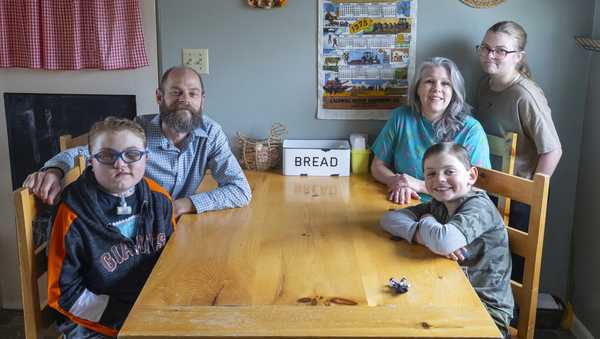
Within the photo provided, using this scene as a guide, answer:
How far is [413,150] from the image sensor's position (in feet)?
8.09

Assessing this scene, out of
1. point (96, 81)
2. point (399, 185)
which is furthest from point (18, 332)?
point (399, 185)

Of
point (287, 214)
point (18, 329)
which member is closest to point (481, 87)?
point (287, 214)

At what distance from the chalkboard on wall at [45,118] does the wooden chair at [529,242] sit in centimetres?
177

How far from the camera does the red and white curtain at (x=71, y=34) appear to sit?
2639 millimetres

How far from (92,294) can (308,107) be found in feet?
4.73

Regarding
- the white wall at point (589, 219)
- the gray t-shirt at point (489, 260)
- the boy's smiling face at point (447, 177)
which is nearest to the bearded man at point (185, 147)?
the boy's smiling face at point (447, 177)

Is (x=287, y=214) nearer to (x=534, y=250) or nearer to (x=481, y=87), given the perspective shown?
(x=534, y=250)

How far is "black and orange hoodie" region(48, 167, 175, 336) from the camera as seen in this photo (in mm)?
1611

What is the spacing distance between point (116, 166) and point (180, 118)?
52 cm

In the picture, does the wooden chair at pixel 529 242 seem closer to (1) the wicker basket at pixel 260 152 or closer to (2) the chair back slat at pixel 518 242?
(2) the chair back slat at pixel 518 242

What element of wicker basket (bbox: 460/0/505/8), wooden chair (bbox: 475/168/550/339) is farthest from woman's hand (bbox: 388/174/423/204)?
wicker basket (bbox: 460/0/505/8)

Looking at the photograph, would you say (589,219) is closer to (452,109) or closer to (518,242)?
(452,109)

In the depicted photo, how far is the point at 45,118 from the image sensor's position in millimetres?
2863

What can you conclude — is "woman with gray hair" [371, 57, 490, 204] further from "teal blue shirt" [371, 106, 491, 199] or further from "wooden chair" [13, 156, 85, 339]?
"wooden chair" [13, 156, 85, 339]
